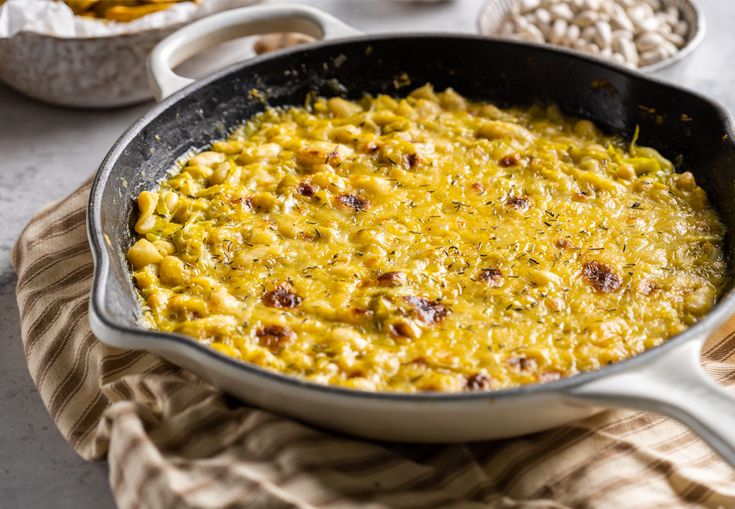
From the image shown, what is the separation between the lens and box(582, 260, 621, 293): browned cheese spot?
312cm

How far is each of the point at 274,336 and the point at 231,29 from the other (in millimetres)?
1768

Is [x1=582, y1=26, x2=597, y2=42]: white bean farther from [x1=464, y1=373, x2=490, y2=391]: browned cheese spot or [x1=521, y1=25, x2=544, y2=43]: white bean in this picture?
[x1=464, y1=373, x2=490, y2=391]: browned cheese spot

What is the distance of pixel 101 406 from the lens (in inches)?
120

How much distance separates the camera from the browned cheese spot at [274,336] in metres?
2.93

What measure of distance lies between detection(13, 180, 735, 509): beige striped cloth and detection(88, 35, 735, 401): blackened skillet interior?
379 mm

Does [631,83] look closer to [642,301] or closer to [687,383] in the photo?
[642,301]

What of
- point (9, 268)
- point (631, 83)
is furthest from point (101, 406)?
point (631, 83)

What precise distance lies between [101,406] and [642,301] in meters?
A: 1.81

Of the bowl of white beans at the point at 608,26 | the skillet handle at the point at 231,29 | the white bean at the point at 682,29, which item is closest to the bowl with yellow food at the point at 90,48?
the skillet handle at the point at 231,29

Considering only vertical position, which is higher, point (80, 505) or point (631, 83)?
point (631, 83)

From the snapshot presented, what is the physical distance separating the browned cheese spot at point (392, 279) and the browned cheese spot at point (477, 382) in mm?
489

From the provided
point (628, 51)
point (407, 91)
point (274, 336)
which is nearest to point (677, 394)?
point (274, 336)

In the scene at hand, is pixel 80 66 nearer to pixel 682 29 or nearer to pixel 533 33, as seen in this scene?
pixel 533 33

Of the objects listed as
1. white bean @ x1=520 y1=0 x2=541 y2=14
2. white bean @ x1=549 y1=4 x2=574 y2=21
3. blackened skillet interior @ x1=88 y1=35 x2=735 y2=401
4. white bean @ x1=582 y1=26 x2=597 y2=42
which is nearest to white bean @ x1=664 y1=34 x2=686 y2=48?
white bean @ x1=582 y1=26 x2=597 y2=42
